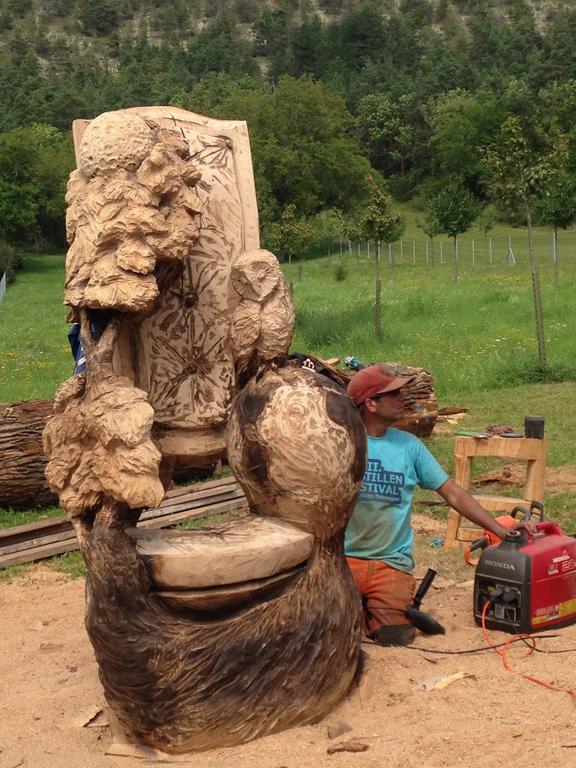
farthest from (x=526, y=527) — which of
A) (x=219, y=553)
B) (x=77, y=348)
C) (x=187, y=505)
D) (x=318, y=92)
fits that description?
(x=318, y=92)

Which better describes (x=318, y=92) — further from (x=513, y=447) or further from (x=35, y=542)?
(x=513, y=447)

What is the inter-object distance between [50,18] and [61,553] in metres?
143

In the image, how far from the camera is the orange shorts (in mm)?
4555

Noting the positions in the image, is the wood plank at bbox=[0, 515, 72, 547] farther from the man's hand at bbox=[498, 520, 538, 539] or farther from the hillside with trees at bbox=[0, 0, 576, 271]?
the hillside with trees at bbox=[0, 0, 576, 271]

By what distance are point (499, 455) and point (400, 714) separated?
9.62ft

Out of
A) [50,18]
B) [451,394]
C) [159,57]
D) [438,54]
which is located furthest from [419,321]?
[50,18]

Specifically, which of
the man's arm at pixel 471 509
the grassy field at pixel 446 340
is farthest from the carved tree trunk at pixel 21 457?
the man's arm at pixel 471 509

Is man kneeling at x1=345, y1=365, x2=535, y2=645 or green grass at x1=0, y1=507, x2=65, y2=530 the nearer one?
man kneeling at x1=345, y1=365, x2=535, y2=645

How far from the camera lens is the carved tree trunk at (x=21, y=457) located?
8.03 m

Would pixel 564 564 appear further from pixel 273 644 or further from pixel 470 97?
pixel 470 97

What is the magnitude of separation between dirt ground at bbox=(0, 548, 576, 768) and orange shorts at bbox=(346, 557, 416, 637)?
0.53ft

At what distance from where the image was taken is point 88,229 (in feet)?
12.1

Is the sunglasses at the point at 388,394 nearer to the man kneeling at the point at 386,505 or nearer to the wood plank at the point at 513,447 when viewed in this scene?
the man kneeling at the point at 386,505

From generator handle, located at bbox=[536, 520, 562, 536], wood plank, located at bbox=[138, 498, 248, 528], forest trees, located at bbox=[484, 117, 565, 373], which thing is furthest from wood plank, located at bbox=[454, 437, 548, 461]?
forest trees, located at bbox=[484, 117, 565, 373]
